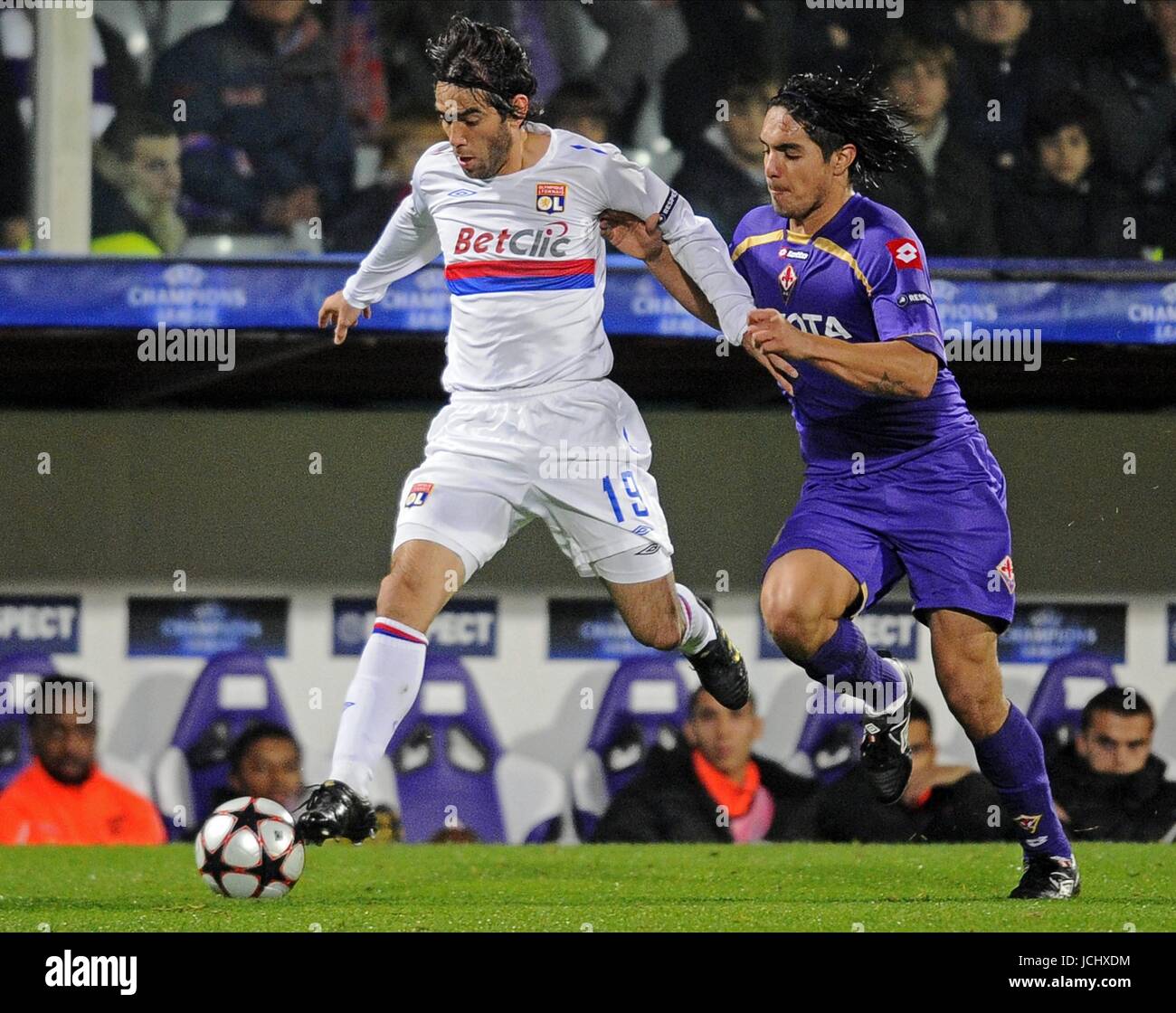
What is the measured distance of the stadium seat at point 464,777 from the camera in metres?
8.41

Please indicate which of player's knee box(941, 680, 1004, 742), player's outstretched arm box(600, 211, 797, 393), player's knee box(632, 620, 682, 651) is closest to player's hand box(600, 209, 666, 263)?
player's outstretched arm box(600, 211, 797, 393)

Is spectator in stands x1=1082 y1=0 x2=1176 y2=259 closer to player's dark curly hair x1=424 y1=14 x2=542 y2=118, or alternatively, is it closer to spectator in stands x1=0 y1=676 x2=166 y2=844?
player's dark curly hair x1=424 y1=14 x2=542 y2=118

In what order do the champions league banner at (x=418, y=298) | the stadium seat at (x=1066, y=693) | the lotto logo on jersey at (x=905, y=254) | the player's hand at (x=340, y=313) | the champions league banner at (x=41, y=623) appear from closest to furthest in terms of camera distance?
the lotto logo on jersey at (x=905, y=254), the player's hand at (x=340, y=313), the champions league banner at (x=418, y=298), the champions league banner at (x=41, y=623), the stadium seat at (x=1066, y=693)

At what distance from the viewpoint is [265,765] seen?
27.5ft

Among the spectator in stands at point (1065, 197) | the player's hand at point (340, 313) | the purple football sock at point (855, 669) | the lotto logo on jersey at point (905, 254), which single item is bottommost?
the purple football sock at point (855, 669)

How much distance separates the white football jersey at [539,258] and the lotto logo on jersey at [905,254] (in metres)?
0.40

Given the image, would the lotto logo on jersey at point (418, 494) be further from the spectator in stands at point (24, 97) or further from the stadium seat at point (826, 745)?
the stadium seat at point (826, 745)

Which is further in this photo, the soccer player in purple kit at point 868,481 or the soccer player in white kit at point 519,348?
the soccer player in purple kit at point 868,481

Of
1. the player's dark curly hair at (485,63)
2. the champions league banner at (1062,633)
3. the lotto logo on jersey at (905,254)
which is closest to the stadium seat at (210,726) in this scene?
the champions league banner at (1062,633)

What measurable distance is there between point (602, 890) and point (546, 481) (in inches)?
56.4

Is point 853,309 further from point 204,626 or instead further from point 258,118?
point 204,626

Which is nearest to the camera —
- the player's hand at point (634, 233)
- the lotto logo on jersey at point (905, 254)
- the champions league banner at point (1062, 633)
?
the lotto logo on jersey at point (905, 254)

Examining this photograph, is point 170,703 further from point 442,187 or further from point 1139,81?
point 1139,81

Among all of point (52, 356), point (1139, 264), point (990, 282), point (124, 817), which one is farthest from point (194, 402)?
point (1139, 264)
